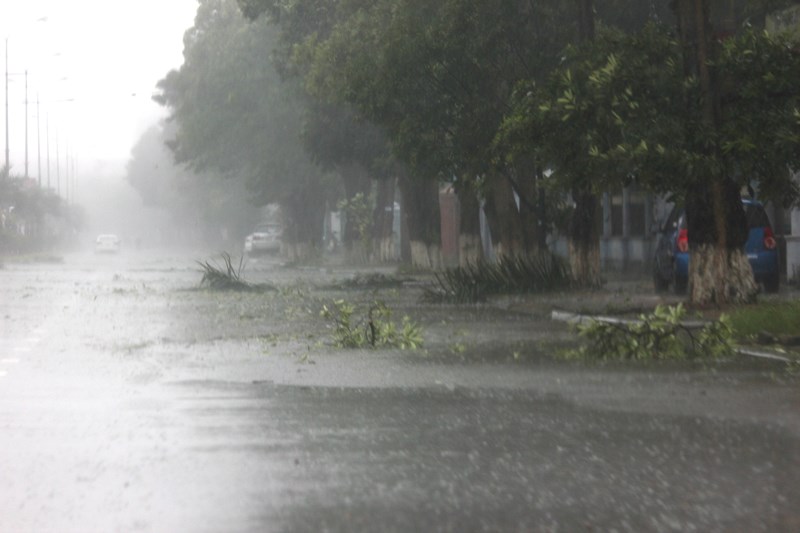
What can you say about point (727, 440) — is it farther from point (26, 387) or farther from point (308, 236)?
point (308, 236)

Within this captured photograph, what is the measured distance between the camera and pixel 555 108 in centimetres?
2425

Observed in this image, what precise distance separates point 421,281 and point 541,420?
3046cm

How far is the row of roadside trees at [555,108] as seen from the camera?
23.4 m

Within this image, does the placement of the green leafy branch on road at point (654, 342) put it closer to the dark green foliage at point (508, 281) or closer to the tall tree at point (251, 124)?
the dark green foliage at point (508, 281)

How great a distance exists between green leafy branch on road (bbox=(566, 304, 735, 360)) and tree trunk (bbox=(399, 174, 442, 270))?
32.4m

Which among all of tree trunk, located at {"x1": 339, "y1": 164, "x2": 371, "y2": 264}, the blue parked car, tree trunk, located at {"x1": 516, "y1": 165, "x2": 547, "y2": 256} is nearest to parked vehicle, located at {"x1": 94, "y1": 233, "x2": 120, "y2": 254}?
tree trunk, located at {"x1": 339, "y1": 164, "x2": 371, "y2": 264}

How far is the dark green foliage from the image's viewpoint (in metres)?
31.9

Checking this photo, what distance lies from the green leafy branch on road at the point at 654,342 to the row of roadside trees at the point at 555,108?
5242mm

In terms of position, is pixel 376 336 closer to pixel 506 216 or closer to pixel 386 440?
pixel 386 440

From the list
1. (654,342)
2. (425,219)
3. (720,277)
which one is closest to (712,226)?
(720,277)

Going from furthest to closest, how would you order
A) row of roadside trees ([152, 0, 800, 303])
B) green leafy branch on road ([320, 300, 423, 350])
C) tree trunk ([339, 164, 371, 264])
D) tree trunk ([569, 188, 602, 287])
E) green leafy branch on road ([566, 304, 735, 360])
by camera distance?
tree trunk ([339, 164, 371, 264]), tree trunk ([569, 188, 602, 287]), row of roadside trees ([152, 0, 800, 303]), green leafy branch on road ([320, 300, 423, 350]), green leafy branch on road ([566, 304, 735, 360])


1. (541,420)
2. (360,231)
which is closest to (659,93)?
(541,420)

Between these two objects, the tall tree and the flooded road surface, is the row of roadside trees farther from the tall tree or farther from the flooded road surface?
the tall tree

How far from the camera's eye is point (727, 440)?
10984 mm
